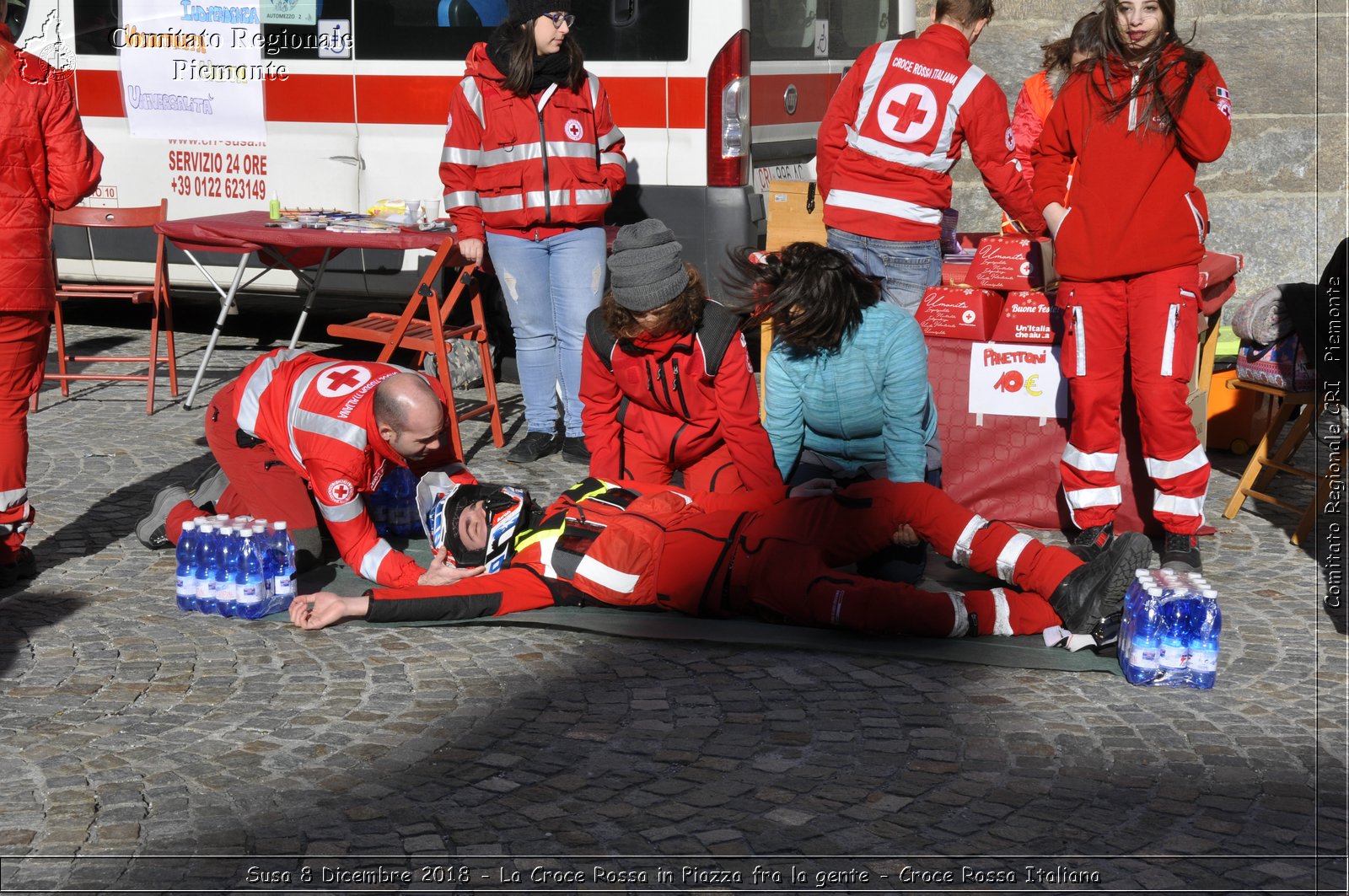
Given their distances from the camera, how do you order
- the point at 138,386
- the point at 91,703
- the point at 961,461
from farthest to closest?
the point at 138,386
the point at 961,461
the point at 91,703

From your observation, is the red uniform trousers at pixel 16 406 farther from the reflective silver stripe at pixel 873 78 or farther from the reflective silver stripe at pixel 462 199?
the reflective silver stripe at pixel 873 78

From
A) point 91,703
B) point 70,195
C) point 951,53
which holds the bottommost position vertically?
point 91,703

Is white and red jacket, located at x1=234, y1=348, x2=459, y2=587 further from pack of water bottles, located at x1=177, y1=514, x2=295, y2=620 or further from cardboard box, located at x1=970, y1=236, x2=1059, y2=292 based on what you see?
cardboard box, located at x1=970, y1=236, x2=1059, y2=292

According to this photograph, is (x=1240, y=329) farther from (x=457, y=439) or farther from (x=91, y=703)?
(x=91, y=703)

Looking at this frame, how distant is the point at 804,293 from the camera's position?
487 centimetres

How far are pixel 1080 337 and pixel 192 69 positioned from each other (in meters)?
5.84

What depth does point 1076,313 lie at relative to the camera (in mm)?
5395

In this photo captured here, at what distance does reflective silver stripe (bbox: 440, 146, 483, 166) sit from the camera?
270 inches

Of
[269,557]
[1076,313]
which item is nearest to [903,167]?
[1076,313]

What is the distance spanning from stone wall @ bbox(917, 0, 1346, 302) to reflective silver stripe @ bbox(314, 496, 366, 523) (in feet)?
21.5

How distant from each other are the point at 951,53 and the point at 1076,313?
118 cm

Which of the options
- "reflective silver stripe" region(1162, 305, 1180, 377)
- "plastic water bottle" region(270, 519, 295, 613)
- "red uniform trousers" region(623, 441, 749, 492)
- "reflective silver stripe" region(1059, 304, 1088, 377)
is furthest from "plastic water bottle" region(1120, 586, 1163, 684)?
"plastic water bottle" region(270, 519, 295, 613)

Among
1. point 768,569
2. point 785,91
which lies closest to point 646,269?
point 768,569

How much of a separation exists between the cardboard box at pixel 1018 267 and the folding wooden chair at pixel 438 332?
2.43m
